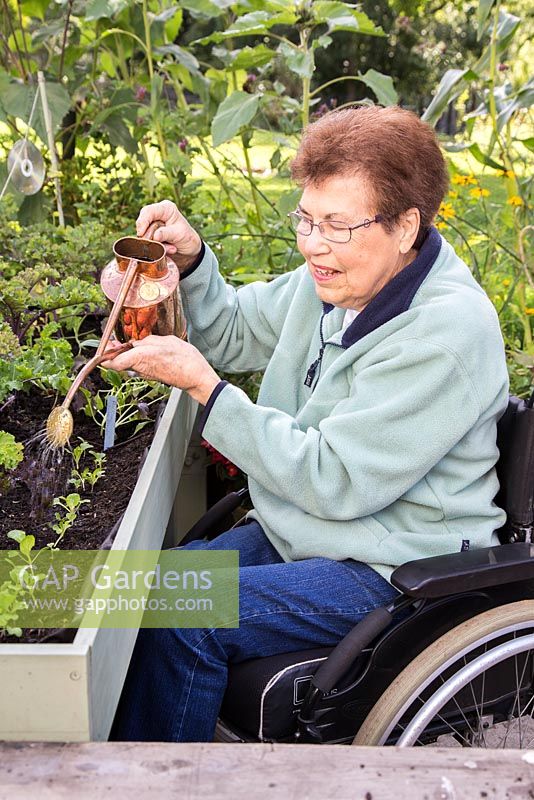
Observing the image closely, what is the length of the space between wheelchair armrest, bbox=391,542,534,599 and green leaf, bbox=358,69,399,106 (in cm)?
168

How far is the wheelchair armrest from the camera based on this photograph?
1481 millimetres

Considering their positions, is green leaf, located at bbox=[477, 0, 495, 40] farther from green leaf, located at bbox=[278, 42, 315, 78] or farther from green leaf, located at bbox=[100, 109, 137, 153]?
green leaf, located at bbox=[100, 109, 137, 153]

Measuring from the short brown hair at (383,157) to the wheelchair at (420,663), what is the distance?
1.37 feet

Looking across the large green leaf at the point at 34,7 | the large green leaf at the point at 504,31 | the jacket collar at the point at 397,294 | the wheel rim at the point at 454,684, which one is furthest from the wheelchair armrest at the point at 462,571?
the large green leaf at the point at 34,7

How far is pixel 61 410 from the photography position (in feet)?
5.26

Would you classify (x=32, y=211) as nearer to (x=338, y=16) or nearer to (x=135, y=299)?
(x=338, y=16)

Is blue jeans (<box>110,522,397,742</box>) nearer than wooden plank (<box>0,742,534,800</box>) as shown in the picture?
No

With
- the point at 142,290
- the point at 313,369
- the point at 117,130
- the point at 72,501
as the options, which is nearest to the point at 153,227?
the point at 142,290

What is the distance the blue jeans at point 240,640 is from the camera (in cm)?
156

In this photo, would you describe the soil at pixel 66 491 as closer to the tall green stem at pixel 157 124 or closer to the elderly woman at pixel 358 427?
the elderly woman at pixel 358 427

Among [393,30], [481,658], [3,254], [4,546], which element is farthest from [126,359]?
[393,30]

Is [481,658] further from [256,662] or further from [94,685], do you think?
[94,685]

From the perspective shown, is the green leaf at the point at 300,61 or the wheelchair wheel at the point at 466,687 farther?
the green leaf at the point at 300,61

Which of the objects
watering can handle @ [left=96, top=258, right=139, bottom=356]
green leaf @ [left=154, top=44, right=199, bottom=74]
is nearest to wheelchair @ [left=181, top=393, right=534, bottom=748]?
watering can handle @ [left=96, top=258, right=139, bottom=356]
